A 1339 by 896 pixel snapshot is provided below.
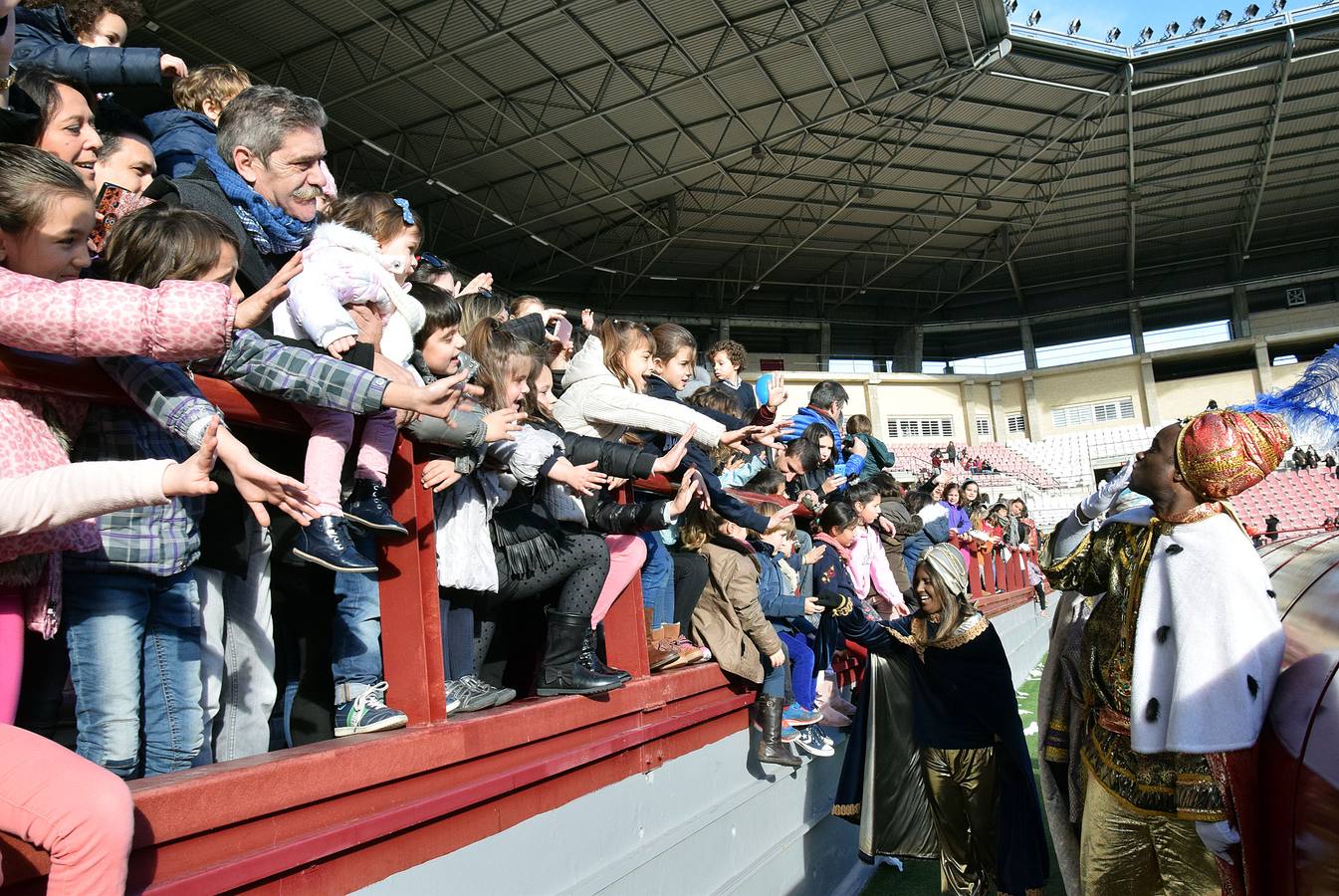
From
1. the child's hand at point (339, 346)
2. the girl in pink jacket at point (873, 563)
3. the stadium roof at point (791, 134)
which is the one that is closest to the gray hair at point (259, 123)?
the child's hand at point (339, 346)

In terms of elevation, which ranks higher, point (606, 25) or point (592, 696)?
point (606, 25)

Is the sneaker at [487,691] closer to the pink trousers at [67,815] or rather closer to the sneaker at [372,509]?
the sneaker at [372,509]

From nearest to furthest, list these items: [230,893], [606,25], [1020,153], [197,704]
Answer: [230,893] < [197,704] < [606,25] < [1020,153]

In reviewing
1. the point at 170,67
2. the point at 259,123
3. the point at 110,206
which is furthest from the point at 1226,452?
the point at 170,67

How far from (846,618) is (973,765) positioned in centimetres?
98

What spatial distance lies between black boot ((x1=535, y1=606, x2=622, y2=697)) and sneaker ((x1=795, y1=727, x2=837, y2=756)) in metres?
2.19

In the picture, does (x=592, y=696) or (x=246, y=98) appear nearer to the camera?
(x=246, y=98)

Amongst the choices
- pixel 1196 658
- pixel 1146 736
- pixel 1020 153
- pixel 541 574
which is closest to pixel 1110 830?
pixel 1146 736

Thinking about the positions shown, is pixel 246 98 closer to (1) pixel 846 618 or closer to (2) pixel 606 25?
(1) pixel 846 618

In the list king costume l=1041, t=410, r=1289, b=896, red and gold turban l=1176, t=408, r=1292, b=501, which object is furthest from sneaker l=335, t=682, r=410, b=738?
red and gold turban l=1176, t=408, r=1292, b=501

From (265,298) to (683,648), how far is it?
263 centimetres

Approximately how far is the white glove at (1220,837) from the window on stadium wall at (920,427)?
3659 centimetres

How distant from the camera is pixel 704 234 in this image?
30422mm

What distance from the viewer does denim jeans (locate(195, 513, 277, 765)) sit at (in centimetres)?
246
